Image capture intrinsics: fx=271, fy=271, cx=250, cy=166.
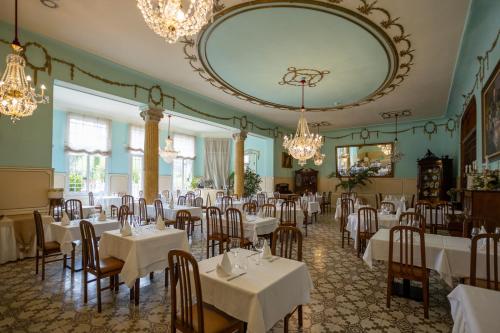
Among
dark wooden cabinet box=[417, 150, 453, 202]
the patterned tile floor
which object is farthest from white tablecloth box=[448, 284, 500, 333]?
dark wooden cabinet box=[417, 150, 453, 202]

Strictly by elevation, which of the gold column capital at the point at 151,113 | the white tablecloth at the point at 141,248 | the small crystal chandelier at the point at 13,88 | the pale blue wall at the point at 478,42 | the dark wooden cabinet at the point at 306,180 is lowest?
the white tablecloth at the point at 141,248

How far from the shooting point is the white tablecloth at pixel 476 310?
1598 millimetres

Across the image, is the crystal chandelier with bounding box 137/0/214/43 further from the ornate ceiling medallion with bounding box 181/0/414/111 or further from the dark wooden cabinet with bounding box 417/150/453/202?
the dark wooden cabinet with bounding box 417/150/453/202

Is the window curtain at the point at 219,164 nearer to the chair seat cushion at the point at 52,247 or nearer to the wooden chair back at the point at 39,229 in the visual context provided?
the chair seat cushion at the point at 52,247

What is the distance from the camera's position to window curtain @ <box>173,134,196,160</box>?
1318cm

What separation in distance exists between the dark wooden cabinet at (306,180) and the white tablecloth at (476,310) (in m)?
11.1

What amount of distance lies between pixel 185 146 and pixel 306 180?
6249 mm

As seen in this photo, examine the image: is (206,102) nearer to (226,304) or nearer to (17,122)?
(17,122)

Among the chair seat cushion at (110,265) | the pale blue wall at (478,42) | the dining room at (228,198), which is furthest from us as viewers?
the pale blue wall at (478,42)

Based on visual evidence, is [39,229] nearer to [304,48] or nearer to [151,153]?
[151,153]

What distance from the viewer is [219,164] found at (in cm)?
1384

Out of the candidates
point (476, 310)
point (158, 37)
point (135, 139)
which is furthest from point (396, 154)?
point (135, 139)

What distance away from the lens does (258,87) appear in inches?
292

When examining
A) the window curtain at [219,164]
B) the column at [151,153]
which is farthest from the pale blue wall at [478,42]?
the window curtain at [219,164]
